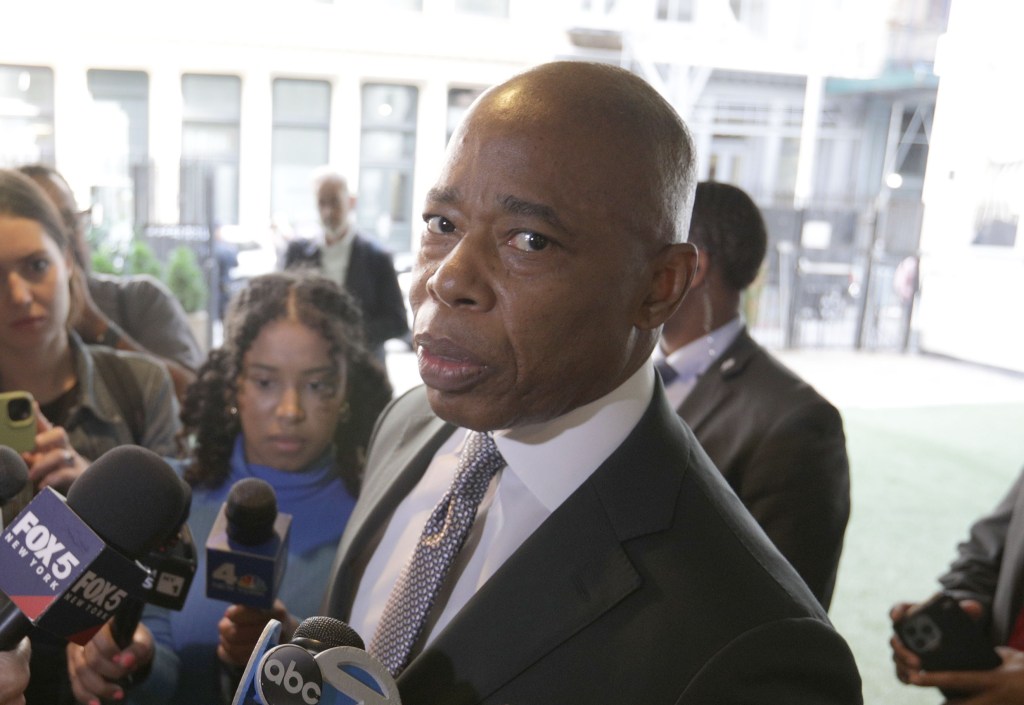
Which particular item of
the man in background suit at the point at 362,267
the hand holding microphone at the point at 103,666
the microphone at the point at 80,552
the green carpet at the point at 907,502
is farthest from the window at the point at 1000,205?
the microphone at the point at 80,552

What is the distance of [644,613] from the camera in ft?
2.71

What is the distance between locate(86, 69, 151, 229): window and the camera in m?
6.32

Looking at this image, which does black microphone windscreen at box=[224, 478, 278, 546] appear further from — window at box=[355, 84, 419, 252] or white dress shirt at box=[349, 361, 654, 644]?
window at box=[355, 84, 419, 252]

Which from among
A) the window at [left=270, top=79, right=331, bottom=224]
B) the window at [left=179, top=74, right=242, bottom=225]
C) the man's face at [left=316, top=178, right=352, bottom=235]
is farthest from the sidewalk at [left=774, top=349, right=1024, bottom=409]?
the window at [left=179, top=74, right=242, bottom=225]

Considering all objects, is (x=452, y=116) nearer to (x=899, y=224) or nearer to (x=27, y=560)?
(x=899, y=224)

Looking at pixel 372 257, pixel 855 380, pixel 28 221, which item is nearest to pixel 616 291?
pixel 28 221

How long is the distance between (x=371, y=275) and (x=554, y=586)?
8.24 feet

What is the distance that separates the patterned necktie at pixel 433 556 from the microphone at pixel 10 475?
1.33ft

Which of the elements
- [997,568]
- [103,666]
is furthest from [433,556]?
[997,568]

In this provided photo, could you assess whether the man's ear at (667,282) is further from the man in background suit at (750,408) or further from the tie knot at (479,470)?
the man in background suit at (750,408)

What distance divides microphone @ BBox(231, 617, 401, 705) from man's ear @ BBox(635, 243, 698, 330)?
1.37ft

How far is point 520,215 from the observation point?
2.70ft

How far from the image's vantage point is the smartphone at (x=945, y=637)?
5.13 feet

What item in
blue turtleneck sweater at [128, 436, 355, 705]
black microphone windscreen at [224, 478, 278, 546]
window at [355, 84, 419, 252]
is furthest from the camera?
window at [355, 84, 419, 252]
